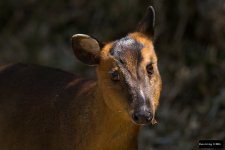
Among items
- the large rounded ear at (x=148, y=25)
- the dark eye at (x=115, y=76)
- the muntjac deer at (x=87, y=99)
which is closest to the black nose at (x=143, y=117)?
the muntjac deer at (x=87, y=99)

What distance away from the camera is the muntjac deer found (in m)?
6.16

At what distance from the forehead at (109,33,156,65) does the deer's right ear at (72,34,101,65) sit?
0.18 meters

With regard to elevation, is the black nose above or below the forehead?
below

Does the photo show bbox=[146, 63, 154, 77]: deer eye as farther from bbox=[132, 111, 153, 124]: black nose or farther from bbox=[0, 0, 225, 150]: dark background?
bbox=[0, 0, 225, 150]: dark background

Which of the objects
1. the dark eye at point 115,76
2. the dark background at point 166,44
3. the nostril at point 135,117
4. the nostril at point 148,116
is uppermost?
the dark eye at point 115,76

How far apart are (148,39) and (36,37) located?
4980mm

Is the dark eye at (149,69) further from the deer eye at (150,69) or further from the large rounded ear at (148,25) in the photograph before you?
the large rounded ear at (148,25)

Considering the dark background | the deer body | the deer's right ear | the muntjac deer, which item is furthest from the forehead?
the dark background

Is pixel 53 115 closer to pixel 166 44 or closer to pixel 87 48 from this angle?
pixel 87 48

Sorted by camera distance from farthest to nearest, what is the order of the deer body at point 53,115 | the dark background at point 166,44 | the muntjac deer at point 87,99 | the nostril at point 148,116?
1. the dark background at point 166,44
2. the deer body at point 53,115
3. the muntjac deer at point 87,99
4. the nostril at point 148,116

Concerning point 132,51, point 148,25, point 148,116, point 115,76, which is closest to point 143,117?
point 148,116

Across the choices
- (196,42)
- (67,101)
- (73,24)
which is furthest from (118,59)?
(73,24)

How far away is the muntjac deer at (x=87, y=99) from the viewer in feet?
20.2

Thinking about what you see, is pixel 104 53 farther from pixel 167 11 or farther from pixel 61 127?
pixel 167 11
